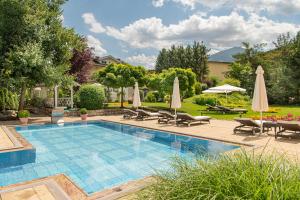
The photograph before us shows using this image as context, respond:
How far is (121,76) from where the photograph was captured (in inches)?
901

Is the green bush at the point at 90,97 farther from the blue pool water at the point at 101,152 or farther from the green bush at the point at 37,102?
the blue pool water at the point at 101,152

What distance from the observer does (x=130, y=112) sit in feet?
61.8

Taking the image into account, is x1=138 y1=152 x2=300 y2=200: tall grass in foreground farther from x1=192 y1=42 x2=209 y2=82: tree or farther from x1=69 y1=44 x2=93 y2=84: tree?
x1=192 y1=42 x2=209 y2=82: tree

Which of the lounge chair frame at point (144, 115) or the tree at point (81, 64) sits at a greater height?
the tree at point (81, 64)

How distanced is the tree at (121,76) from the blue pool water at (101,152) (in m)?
7.87

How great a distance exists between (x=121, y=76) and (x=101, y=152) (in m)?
13.6

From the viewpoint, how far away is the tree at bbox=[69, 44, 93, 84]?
26234mm

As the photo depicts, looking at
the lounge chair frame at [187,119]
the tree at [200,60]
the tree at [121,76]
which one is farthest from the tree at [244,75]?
the lounge chair frame at [187,119]

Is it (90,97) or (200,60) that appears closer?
(90,97)

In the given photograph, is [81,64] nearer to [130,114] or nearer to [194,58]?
[130,114]

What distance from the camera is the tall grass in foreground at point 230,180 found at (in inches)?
104

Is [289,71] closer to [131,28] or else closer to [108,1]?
[131,28]

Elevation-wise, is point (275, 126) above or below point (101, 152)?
above

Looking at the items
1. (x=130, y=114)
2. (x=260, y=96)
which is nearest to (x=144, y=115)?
(x=130, y=114)
